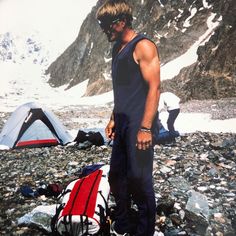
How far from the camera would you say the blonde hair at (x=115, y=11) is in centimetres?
270

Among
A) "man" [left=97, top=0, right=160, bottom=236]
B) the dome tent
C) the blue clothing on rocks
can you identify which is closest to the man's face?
"man" [left=97, top=0, right=160, bottom=236]

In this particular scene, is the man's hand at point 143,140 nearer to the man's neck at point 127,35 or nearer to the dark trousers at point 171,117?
the man's neck at point 127,35

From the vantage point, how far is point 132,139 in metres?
2.66

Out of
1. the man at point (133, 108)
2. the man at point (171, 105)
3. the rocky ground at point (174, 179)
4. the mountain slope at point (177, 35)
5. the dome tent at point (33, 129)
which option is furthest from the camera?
the mountain slope at point (177, 35)

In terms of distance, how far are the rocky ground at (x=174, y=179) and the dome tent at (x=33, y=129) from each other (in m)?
0.28

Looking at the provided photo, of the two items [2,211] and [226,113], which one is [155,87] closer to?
[2,211]

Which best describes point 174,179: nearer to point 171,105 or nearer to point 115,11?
point 171,105

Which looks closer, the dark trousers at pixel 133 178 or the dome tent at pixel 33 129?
the dark trousers at pixel 133 178

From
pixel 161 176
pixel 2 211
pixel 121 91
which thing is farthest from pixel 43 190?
pixel 121 91

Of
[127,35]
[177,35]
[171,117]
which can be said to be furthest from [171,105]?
[177,35]

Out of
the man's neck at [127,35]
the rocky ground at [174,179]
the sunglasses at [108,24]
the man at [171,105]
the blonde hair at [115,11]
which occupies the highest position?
the blonde hair at [115,11]

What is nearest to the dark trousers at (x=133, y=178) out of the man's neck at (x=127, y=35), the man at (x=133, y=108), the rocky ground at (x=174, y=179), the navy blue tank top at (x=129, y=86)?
the man at (x=133, y=108)

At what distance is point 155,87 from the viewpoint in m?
2.53

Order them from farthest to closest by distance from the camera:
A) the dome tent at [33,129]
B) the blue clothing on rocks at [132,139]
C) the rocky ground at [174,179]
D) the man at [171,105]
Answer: the dome tent at [33,129] < the man at [171,105] < the rocky ground at [174,179] < the blue clothing on rocks at [132,139]
